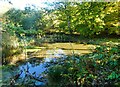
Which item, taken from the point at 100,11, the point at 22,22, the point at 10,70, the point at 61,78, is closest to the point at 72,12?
the point at 100,11

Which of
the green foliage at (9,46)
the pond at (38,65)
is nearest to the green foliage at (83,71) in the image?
the pond at (38,65)

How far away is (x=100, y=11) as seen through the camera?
2416 mm

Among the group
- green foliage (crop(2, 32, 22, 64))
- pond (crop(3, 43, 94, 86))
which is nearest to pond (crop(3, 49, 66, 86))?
pond (crop(3, 43, 94, 86))

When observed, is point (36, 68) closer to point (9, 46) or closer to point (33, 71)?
point (33, 71)

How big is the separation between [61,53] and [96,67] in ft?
1.13

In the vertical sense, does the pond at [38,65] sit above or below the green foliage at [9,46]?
below

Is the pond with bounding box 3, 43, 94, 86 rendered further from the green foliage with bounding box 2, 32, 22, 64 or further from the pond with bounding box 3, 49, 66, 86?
the green foliage with bounding box 2, 32, 22, 64

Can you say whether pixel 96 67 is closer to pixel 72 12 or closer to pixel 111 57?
pixel 111 57

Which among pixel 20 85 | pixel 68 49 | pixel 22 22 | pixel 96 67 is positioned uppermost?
pixel 22 22

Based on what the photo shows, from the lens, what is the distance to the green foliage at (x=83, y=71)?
7.79 feet

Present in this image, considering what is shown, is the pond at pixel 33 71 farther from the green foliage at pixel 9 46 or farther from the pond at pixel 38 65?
the green foliage at pixel 9 46

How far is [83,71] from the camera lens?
2.43 m

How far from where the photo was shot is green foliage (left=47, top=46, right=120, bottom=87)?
93.5 inches

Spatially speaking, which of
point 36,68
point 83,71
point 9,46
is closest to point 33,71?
point 36,68
